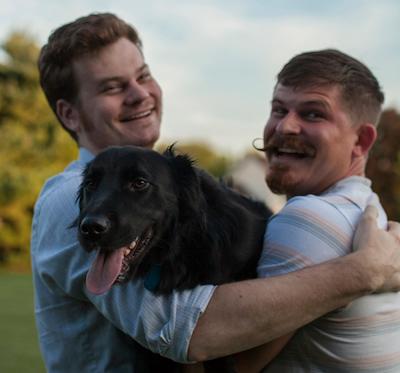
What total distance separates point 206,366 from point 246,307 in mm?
506

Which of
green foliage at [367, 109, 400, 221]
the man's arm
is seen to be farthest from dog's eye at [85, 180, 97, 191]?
green foliage at [367, 109, 400, 221]

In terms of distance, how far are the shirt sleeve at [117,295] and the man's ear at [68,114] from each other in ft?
3.22

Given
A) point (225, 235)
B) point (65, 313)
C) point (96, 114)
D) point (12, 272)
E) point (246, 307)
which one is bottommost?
point (12, 272)

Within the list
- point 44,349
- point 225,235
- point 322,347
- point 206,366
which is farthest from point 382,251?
point 44,349

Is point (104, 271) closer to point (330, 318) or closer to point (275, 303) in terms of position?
point (275, 303)

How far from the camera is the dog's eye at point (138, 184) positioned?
103 inches

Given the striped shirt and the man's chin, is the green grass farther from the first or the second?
the striped shirt

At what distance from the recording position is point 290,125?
9.97 feet

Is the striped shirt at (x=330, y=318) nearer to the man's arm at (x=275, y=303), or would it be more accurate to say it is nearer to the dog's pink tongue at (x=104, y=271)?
the man's arm at (x=275, y=303)

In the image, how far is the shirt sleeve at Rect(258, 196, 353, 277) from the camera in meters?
2.59

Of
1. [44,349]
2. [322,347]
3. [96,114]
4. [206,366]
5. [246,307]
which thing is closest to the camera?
[246,307]

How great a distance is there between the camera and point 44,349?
3.14m

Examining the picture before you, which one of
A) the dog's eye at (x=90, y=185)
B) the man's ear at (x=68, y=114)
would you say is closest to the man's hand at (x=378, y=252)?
the dog's eye at (x=90, y=185)

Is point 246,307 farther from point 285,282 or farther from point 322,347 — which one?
point 322,347
